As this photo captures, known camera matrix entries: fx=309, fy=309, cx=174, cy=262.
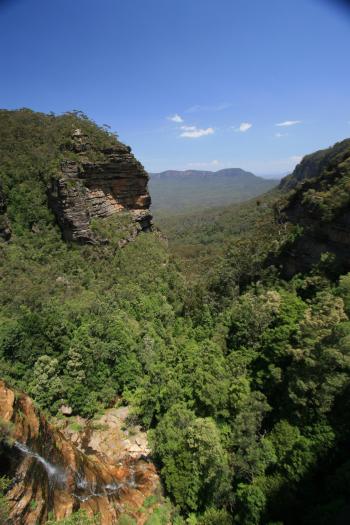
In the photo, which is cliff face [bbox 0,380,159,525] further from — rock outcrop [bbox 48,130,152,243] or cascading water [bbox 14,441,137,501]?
rock outcrop [bbox 48,130,152,243]

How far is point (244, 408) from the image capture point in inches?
830

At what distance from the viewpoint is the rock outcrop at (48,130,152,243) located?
39.6 meters

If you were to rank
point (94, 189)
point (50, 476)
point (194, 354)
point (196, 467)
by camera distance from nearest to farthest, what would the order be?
point (50, 476)
point (196, 467)
point (194, 354)
point (94, 189)

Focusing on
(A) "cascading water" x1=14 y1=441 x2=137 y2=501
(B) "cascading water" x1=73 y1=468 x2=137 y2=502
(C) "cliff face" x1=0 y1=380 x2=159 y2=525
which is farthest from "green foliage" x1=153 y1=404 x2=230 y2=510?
(A) "cascading water" x1=14 y1=441 x2=137 y2=501

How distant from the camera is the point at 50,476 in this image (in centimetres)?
1436

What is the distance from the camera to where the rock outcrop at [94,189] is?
130 feet

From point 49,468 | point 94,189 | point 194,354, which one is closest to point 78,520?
point 49,468

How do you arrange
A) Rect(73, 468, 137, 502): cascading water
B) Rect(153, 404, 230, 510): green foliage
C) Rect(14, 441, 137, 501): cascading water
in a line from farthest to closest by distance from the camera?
Rect(153, 404, 230, 510): green foliage → Rect(73, 468, 137, 502): cascading water → Rect(14, 441, 137, 501): cascading water

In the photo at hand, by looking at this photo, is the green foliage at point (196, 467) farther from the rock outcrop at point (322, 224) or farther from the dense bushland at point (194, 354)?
the rock outcrop at point (322, 224)

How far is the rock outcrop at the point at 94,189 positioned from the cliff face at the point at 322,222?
2332cm

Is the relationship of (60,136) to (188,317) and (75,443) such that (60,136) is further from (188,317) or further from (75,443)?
(75,443)

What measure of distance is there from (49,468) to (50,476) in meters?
0.34

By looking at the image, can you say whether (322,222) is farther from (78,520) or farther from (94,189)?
(78,520)

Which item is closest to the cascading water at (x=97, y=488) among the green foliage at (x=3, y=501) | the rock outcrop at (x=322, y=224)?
the green foliage at (x=3, y=501)
